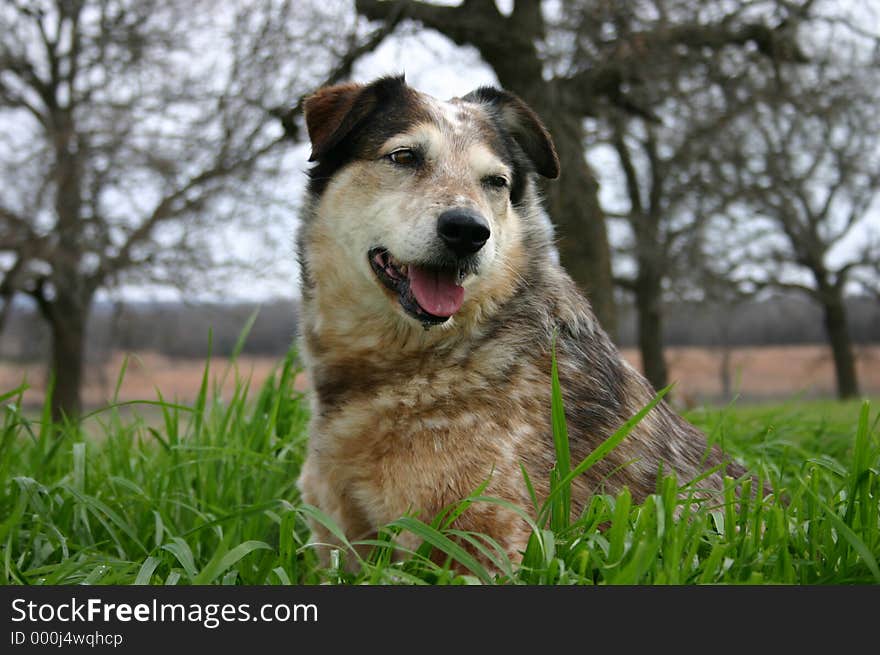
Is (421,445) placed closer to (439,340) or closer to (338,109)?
(439,340)

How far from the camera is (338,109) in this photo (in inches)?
128

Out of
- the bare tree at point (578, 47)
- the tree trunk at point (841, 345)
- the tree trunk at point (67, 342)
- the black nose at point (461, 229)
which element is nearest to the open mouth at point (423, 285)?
the black nose at point (461, 229)

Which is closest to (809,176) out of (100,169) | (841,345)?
(841,345)

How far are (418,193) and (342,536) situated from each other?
128 centimetres

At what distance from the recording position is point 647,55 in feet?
26.9

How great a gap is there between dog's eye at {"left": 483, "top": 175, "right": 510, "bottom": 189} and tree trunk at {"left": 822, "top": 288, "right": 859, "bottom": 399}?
17006 millimetres

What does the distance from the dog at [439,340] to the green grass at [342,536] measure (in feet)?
0.47

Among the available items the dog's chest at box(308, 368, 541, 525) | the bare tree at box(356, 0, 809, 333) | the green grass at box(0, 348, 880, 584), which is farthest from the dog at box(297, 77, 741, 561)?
the bare tree at box(356, 0, 809, 333)

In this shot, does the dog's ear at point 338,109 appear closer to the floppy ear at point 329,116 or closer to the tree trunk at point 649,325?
the floppy ear at point 329,116

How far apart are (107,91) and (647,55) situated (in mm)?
8869

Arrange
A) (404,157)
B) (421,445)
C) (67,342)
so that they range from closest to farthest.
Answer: (421,445), (404,157), (67,342)
